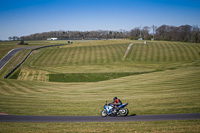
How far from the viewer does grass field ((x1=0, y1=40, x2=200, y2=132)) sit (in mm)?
20281

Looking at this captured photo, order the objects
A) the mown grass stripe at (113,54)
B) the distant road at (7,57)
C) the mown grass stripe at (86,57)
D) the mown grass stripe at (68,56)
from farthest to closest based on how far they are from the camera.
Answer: the mown grass stripe at (113,54)
the mown grass stripe at (68,56)
the mown grass stripe at (86,57)
the distant road at (7,57)

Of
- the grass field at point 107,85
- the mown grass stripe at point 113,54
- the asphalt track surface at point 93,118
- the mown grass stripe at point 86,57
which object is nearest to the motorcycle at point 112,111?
the asphalt track surface at point 93,118

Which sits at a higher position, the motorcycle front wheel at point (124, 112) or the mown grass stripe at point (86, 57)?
the mown grass stripe at point (86, 57)

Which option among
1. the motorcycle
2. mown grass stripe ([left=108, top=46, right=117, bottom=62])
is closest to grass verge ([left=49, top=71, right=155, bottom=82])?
mown grass stripe ([left=108, top=46, right=117, bottom=62])

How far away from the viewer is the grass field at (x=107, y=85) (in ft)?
66.5

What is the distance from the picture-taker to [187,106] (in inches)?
792

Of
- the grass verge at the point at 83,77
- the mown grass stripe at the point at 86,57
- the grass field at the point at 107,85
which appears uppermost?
the mown grass stripe at the point at 86,57

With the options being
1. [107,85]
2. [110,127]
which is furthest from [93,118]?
[107,85]

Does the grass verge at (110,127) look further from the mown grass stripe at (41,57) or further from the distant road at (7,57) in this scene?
the mown grass stripe at (41,57)

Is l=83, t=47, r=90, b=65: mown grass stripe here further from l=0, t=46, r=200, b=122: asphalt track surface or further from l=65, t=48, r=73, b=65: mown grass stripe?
l=0, t=46, r=200, b=122: asphalt track surface

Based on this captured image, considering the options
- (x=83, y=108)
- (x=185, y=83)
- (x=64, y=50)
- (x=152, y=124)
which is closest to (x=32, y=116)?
(x=83, y=108)

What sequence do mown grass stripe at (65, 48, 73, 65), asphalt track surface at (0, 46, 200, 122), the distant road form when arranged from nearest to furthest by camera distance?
asphalt track surface at (0, 46, 200, 122)
the distant road
mown grass stripe at (65, 48, 73, 65)

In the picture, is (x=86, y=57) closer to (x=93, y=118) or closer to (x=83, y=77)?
(x=83, y=77)

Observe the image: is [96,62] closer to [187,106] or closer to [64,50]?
[64,50]
